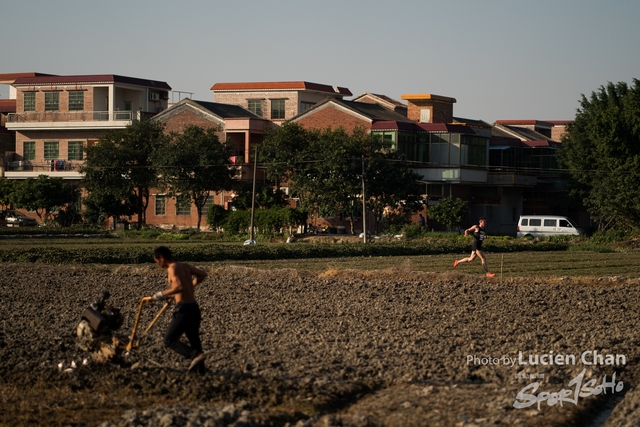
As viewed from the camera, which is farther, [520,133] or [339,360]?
[520,133]

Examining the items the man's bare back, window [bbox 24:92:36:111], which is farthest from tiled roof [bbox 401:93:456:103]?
the man's bare back

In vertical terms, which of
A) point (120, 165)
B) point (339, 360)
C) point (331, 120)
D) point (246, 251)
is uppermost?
point (331, 120)

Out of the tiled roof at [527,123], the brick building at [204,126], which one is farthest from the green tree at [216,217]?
the tiled roof at [527,123]

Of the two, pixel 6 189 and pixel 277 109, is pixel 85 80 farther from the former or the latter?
pixel 277 109

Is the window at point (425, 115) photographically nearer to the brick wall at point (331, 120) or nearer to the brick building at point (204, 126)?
the brick wall at point (331, 120)

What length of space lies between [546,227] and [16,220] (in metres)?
36.0

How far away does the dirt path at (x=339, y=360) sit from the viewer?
10.3m

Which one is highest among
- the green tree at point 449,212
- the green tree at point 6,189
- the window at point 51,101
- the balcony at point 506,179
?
the window at point 51,101

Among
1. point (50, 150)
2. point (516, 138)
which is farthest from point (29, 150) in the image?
point (516, 138)

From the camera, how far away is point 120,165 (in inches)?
2323

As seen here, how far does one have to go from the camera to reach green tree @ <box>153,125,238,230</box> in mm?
56969

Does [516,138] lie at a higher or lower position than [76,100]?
lower

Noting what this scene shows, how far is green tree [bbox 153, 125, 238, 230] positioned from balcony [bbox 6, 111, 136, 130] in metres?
9.80

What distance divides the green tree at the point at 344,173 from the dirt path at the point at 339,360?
30.8 m
